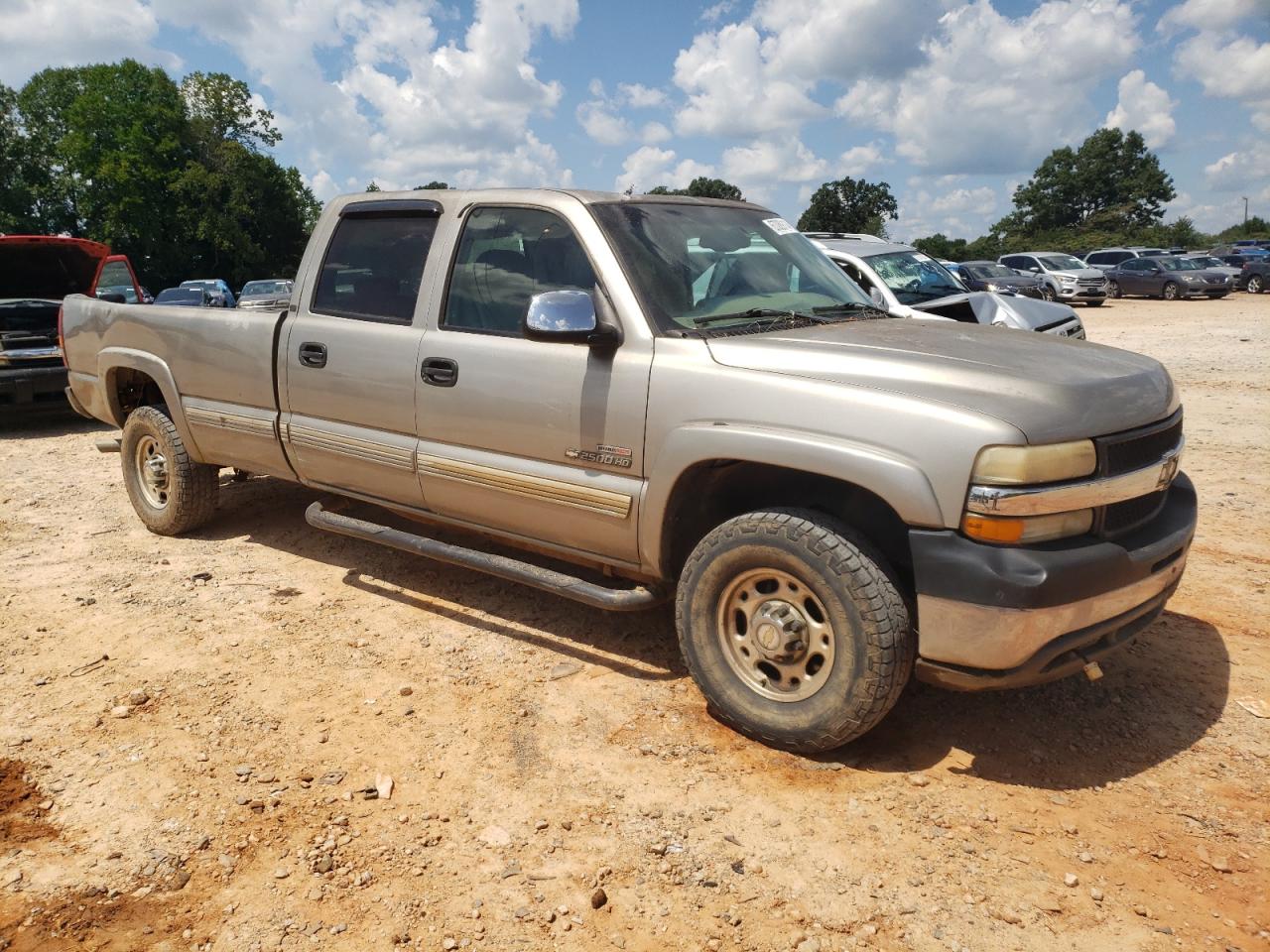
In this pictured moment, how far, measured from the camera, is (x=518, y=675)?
4016 millimetres

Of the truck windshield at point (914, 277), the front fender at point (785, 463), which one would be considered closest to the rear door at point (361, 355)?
the front fender at point (785, 463)

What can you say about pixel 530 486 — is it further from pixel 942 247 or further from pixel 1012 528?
pixel 942 247

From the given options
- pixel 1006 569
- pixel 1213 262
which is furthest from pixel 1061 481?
pixel 1213 262

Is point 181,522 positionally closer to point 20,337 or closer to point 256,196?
point 20,337

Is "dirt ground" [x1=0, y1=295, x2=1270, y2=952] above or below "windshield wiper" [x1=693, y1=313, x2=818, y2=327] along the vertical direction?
below

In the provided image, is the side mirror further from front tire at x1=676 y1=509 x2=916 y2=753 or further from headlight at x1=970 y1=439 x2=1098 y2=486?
headlight at x1=970 y1=439 x2=1098 y2=486

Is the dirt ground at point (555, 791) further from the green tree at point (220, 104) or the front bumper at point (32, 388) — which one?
the green tree at point (220, 104)

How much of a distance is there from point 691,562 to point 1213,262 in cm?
3438

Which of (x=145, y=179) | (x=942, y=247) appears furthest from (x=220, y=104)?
(x=942, y=247)

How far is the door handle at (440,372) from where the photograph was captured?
4.06 m

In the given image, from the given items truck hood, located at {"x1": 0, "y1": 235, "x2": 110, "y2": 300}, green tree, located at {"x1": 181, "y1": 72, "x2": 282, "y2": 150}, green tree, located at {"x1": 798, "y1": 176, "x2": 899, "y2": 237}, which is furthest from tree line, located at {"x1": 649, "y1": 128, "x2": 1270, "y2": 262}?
truck hood, located at {"x1": 0, "y1": 235, "x2": 110, "y2": 300}

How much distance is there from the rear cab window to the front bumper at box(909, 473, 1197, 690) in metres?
2.68

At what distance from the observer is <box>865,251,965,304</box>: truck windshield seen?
9281 mm

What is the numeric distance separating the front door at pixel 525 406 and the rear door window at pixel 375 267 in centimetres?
27
